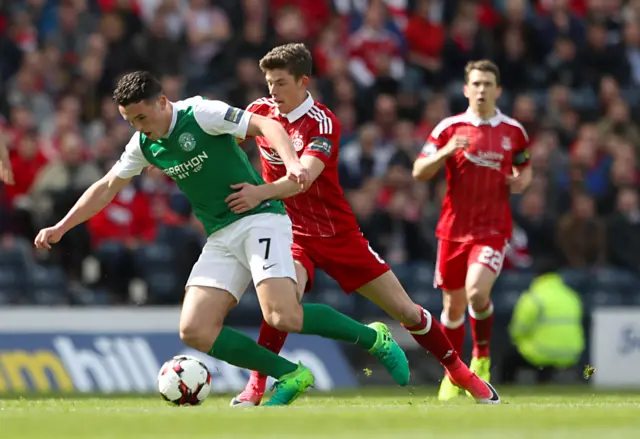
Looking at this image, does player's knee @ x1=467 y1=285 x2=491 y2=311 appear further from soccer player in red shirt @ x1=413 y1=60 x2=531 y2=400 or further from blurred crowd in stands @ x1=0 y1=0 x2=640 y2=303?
blurred crowd in stands @ x1=0 y1=0 x2=640 y2=303

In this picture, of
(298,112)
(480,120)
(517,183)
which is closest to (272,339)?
(298,112)

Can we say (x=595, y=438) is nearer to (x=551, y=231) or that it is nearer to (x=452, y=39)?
(x=551, y=231)

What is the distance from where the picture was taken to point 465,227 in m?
11.0

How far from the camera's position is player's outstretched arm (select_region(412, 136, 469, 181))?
34.1 ft

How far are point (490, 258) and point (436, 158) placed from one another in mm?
929

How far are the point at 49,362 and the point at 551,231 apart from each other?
6.14 meters

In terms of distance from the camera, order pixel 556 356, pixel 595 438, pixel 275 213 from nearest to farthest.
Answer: pixel 595 438
pixel 275 213
pixel 556 356

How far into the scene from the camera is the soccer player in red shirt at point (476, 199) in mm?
10977

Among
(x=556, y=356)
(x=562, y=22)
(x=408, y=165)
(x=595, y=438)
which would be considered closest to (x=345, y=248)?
(x=595, y=438)

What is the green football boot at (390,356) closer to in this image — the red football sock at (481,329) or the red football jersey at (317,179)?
the red football jersey at (317,179)

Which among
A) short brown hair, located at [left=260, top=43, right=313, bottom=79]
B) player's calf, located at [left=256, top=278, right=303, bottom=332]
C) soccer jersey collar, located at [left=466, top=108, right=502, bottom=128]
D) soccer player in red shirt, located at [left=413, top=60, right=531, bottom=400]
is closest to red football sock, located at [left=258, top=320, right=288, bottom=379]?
player's calf, located at [left=256, top=278, right=303, bottom=332]

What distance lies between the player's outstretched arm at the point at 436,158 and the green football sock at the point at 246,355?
244 cm

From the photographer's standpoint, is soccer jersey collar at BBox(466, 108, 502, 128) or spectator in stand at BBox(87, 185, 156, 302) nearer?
soccer jersey collar at BBox(466, 108, 502, 128)

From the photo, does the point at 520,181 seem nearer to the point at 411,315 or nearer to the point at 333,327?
the point at 411,315
